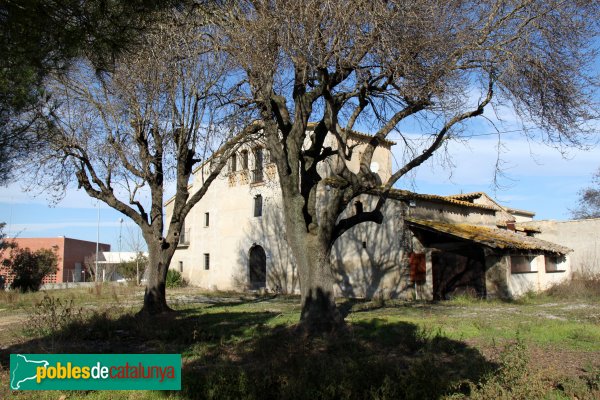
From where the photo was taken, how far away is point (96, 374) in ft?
20.3

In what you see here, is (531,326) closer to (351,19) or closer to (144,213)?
(351,19)

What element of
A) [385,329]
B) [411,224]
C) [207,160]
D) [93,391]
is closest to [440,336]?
[385,329]

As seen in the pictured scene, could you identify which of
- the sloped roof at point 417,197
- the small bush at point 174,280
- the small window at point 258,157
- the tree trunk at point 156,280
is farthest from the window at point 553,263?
the small bush at point 174,280

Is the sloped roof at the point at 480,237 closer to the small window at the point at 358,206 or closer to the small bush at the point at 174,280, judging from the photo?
the small window at the point at 358,206

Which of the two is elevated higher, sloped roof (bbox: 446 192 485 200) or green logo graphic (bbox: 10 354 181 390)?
sloped roof (bbox: 446 192 485 200)

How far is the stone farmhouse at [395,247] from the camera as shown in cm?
1928

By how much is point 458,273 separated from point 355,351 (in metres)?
13.6

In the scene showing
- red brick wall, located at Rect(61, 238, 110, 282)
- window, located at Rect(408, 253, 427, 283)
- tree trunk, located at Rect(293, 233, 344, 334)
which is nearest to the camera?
tree trunk, located at Rect(293, 233, 344, 334)

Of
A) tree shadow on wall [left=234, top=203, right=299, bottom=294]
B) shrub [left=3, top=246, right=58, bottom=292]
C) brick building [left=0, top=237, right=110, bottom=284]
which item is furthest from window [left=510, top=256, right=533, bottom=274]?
brick building [left=0, top=237, right=110, bottom=284]

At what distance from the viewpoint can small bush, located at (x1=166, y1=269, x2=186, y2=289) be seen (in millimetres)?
31641

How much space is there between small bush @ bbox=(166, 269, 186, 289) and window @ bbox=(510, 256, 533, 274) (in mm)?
20385

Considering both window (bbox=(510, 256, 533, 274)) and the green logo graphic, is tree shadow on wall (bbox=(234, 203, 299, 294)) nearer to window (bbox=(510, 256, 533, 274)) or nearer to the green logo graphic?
window (bbox=(510, 256, 533, 274))

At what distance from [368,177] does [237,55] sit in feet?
12.3

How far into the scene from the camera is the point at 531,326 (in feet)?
35.6
